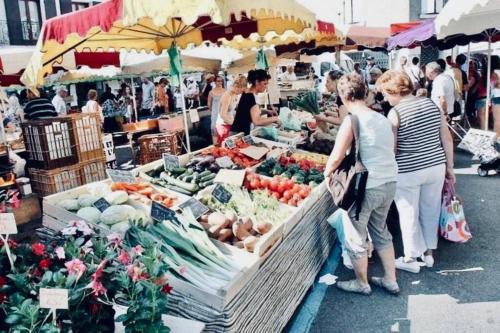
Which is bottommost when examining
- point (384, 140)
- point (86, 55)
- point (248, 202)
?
point (248, 202)

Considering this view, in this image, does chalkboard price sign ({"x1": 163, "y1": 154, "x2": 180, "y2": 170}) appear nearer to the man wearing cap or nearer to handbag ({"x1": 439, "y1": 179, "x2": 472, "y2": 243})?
handbag ({"x1": 439, "y1": 179, "x2": 472, "y2": 243})

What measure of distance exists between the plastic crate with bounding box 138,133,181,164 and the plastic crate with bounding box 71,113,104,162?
1674 millimetres

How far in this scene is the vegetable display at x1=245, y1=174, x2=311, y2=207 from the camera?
384 centimetres

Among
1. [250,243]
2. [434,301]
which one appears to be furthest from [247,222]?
[434,301]

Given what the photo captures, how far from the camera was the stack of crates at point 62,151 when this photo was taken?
5.62 metres

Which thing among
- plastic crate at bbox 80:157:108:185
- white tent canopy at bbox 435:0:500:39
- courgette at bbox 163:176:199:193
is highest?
white tent canopy at bbox 435:0:500:39

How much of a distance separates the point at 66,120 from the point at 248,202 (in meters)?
3.41

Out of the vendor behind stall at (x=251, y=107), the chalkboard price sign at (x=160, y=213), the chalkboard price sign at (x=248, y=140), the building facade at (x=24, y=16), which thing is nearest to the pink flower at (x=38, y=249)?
the chalkboard price sign at (x=160, y=213)

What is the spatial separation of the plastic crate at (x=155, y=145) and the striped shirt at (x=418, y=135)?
522 cm

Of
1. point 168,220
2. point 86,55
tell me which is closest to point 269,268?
point 168,220

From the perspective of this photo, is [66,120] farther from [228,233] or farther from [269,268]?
[269,268]

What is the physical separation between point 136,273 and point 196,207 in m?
1.40

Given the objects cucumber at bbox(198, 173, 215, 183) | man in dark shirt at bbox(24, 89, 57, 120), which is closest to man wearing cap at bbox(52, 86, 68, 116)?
man in dark shirt at bbox(24, 89, 57, 120)

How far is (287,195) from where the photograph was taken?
3.86 meters
